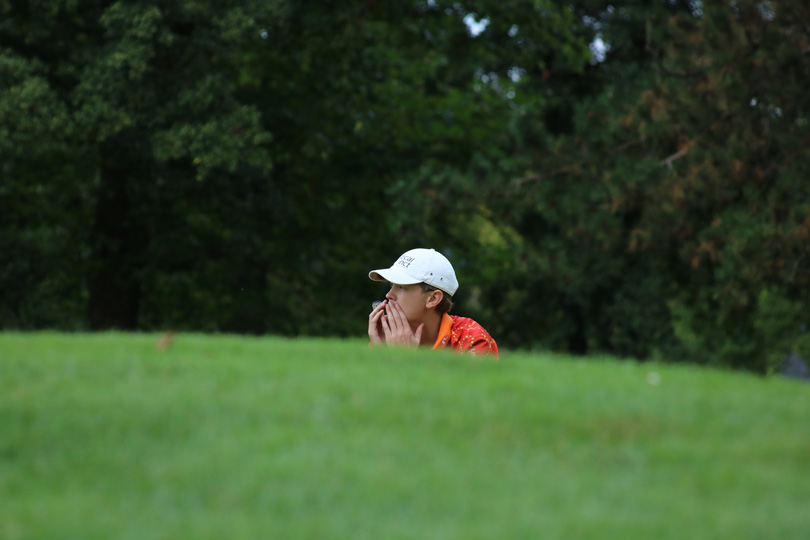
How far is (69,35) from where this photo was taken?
1770 cm

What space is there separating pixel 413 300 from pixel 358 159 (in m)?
14.9

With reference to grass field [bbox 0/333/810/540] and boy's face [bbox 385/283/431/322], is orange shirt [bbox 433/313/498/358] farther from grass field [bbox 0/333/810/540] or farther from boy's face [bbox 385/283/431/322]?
grass field [bbox 0/333/810/540]

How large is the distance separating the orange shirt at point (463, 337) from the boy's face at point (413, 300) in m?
0.18

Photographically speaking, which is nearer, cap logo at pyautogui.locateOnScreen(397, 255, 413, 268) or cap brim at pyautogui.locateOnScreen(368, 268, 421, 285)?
cap brim at pyautogui.locateOnScreen(368, 268, 421, 285)

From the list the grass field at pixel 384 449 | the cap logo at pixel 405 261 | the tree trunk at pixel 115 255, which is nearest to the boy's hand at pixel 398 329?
the cap logo at pixel 405 261

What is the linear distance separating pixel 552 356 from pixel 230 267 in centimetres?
1650

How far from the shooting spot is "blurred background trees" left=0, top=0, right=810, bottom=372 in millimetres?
17219

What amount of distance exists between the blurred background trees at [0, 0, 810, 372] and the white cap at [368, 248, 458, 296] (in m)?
9.41

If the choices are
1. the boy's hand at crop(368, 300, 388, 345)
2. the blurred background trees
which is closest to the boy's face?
the boy's hand at crop(368, 300, 388, 345)

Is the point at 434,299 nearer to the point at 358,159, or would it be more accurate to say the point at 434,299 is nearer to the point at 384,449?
the point at 384,449

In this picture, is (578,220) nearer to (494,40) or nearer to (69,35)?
(494,40)

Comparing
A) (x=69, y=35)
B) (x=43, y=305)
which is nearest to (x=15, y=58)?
(x=69, y=35)

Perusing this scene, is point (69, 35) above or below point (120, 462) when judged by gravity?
above

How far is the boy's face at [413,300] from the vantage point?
786 centimetres
